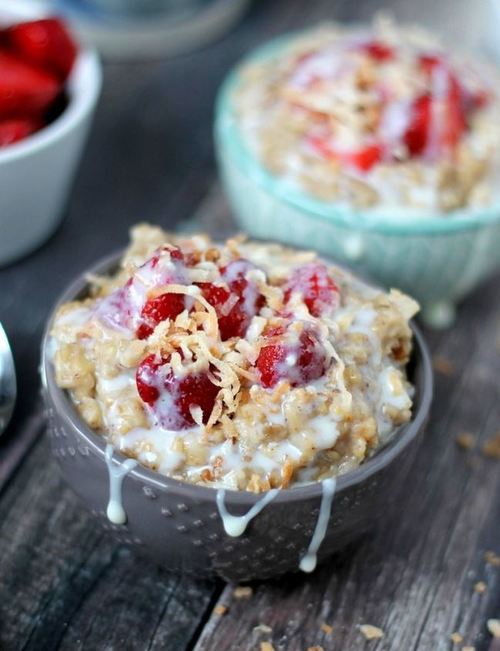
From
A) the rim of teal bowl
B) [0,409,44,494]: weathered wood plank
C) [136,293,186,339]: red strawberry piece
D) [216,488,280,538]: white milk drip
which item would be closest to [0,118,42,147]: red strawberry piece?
the rim of teal bowl

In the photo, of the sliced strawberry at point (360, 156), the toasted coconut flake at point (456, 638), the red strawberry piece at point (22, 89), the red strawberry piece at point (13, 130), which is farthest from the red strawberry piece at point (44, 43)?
the toasted coconut flake at point (456, 638)

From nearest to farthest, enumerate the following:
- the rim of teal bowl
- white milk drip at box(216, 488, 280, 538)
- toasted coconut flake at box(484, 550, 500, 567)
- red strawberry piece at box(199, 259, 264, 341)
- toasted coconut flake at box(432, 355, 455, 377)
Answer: white milk drip at box(216, 488, 280, 538) < red strawberry piece at box(199, 259, 264, 341) < toasted coconut flake at box(484, 550, 500, 567) < the rim of teal bowl < toasted coconut flake at box(432, 355, 455, 377)

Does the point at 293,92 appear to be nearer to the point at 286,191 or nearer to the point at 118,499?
the point at 286,191

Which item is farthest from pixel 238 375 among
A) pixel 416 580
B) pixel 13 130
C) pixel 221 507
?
pixel 13 130

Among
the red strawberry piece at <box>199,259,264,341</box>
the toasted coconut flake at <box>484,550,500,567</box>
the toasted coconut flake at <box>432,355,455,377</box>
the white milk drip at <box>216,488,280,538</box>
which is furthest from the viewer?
the toasted coconut flake at <box>432,355,455,377</box>

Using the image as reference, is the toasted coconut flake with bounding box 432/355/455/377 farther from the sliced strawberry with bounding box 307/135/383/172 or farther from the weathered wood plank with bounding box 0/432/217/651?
the weathered wood plank with bounding box 0/432/217/651

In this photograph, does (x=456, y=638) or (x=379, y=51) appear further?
(x=379, y=51)

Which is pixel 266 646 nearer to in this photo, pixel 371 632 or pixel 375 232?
pixel 371 632
